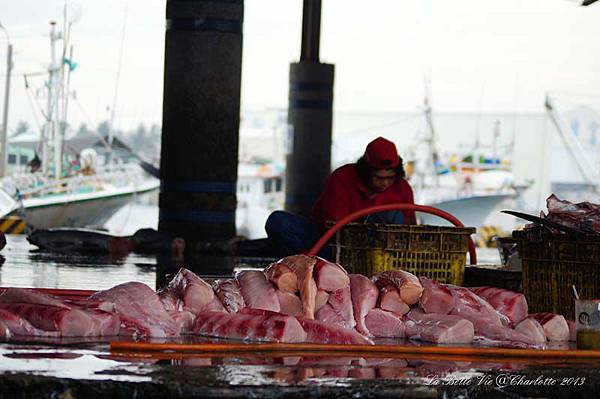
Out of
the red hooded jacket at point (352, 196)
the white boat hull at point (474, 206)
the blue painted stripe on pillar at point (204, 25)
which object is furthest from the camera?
the white boat hull at point (474, 206)

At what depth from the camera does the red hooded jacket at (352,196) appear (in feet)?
29.6

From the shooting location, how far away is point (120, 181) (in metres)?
42.3

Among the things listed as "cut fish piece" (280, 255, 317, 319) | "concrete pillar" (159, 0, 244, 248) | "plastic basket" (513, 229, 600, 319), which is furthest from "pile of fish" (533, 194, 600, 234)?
"concrete pillar" (159, 0, 244, 248)

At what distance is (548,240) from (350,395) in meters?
3.09

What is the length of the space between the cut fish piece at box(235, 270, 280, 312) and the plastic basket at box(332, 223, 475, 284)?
168 centimetres

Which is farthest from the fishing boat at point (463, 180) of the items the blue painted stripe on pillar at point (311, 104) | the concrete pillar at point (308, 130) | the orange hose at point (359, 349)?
the orange hose at point (359, 349)

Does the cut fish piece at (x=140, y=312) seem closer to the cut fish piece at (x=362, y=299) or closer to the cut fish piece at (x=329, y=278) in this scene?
the cut fish piece at (x=329, y=278)

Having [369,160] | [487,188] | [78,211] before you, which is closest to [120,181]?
[78,211]

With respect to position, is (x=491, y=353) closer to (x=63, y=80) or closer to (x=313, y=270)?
(x=313, y=270)

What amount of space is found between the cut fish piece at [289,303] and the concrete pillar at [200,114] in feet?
25.3

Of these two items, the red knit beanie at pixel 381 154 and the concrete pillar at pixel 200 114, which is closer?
the red knit beanie at pixel 381 154

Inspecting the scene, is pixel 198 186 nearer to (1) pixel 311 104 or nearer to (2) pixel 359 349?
(1) pixel 311 104

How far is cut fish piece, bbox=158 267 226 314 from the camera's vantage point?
5.50 meters

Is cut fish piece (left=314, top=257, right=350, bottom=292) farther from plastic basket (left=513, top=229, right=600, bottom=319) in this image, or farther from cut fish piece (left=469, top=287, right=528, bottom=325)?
plastic basket (left=513, top=229, right=600, bottom=319)
